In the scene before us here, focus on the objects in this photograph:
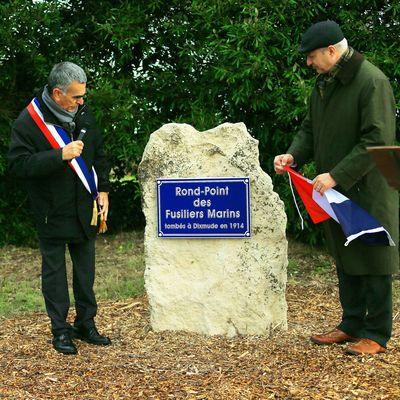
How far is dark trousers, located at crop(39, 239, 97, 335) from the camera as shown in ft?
17.8

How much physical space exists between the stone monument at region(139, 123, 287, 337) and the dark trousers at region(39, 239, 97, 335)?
18.8 inches

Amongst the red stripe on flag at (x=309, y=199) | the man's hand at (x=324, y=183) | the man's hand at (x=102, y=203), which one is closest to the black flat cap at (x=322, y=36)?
the man's hand at (x=324, y=183)

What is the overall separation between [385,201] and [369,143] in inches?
16.9

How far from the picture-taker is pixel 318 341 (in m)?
5.53

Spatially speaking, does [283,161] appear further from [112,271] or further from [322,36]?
[112,271]

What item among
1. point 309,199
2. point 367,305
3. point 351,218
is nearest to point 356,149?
point 351,218

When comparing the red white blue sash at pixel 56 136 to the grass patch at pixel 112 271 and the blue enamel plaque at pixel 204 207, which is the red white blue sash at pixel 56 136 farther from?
the grass patch at pixel 112 271

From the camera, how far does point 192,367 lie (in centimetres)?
517

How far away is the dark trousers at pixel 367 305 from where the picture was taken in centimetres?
515

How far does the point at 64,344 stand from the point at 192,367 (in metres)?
0.95

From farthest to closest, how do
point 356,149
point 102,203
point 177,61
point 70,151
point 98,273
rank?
point 177,61, point 98,273, point 102,203, point 70,151, point 356,149

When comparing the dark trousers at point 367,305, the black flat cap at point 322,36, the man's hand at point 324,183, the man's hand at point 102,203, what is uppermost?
the black flat cap at point 322,36

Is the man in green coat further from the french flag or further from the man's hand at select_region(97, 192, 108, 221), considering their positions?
the man's hand at select_region(97, 192, 108, 221)

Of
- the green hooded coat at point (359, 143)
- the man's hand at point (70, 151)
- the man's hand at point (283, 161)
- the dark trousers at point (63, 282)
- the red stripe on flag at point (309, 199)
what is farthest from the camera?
the man's hand at point (283, 161)
